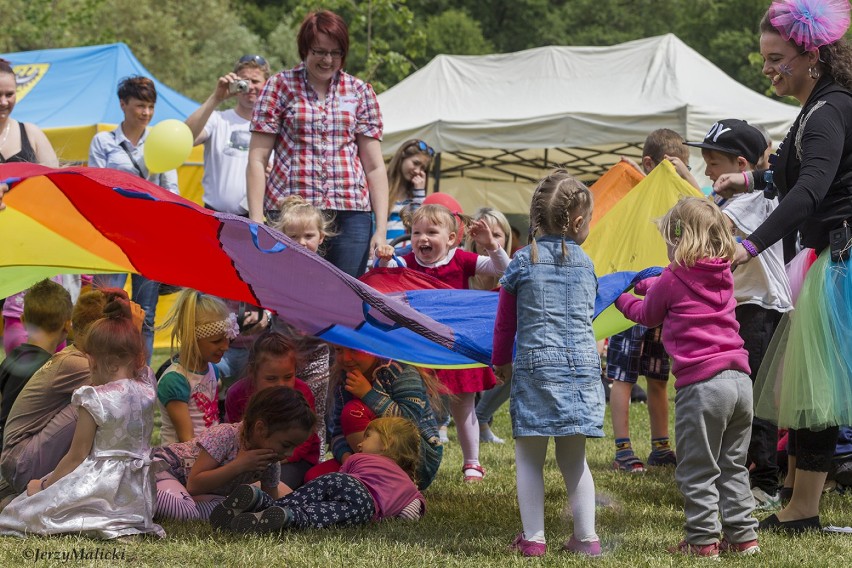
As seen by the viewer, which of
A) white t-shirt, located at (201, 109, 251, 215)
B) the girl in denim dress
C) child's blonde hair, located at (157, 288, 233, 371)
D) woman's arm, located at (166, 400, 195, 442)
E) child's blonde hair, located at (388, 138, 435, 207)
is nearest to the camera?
the girl in denim dress

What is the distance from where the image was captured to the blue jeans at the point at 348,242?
16.5ft

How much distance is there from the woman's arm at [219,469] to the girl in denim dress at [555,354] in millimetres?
1014

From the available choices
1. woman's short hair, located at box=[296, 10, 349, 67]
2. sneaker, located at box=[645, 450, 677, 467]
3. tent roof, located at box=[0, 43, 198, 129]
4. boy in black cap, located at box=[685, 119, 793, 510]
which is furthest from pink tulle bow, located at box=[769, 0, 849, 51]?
tent roof, located at box=[0, 43, 198, 129]

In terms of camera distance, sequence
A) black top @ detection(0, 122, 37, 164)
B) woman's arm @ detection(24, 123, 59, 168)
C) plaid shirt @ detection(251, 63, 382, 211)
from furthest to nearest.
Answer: woman's arm @ detection(24, 123, 59, 168)
black top @ detection(0, 122, 37, 164)
plaid shirt @ detection(251, 63, 382, 211)

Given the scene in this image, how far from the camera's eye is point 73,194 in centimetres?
397

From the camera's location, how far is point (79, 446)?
3.58m

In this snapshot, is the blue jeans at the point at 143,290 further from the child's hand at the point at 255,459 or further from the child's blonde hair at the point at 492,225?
the child's hand at the point at 255,459

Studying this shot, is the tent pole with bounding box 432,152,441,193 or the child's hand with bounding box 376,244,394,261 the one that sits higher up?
the tent pole with bounding box 432,152,441,193

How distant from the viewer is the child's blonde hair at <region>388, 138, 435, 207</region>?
6.80 metres

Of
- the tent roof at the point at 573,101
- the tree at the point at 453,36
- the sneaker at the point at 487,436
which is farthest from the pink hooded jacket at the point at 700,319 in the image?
the tree at the point at 453,36

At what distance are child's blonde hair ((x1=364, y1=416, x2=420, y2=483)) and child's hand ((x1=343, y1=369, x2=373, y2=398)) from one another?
0.25m

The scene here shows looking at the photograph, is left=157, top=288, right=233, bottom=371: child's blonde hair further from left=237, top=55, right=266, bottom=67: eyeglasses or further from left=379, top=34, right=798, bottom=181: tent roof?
left=379, top=34, right=798, bottom=181: tent roof

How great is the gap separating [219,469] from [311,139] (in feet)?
5.62

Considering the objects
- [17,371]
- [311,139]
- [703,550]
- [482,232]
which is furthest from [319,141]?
[703,550]
